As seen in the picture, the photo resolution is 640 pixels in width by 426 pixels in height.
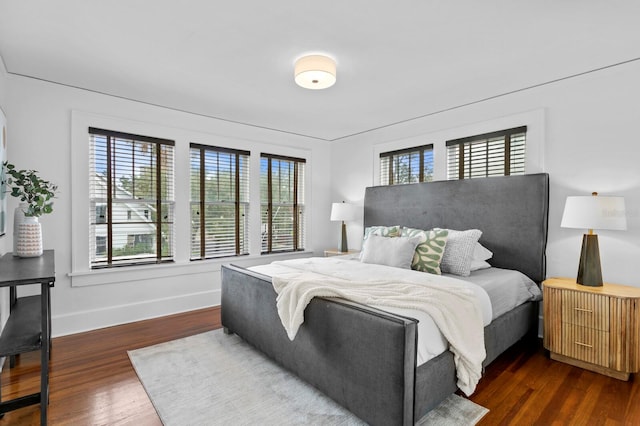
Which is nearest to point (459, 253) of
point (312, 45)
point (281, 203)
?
point (312, 45)

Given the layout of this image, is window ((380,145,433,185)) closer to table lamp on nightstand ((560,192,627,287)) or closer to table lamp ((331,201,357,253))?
table lamp ((331,201,357,253))

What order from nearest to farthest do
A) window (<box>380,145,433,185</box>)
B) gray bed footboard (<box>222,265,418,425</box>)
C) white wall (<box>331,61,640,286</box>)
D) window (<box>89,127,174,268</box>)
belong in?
1. gray bed footboard (<box>222,265,418,425</box>)
2. white wall (<box>331,61,640,286</box>)
3. window (<box>89,127,174,268</box>)
4. window (<box>380,145,433,185</box>)

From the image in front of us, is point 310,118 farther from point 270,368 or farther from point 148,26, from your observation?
point 270,368

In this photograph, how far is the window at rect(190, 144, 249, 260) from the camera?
422 centimetres

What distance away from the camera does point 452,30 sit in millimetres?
2264

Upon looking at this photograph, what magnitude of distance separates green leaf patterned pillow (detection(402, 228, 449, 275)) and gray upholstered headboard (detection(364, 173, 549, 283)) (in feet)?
2.04

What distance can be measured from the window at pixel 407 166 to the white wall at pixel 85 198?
89.7 inches

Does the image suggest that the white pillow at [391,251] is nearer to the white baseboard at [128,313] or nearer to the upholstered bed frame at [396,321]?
the upholstered bed frame at [396,321]

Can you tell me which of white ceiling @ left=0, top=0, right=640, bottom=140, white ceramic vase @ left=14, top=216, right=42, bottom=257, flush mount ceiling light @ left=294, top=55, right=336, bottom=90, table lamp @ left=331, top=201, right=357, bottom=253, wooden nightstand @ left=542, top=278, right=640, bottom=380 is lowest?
wooden nightstand @ left=542, top=278, right=640, bottom=380

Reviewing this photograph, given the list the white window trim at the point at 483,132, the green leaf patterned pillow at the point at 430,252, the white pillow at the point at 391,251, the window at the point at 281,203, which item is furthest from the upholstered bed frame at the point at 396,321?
the window at the point at 281,203

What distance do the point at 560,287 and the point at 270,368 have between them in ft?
7.99

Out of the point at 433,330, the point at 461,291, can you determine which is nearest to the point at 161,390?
the point at 433,330

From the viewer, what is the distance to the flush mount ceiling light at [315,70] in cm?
258

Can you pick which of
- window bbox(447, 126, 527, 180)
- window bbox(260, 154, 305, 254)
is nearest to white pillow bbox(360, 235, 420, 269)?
window bbox(447, 126, 527, 180)
